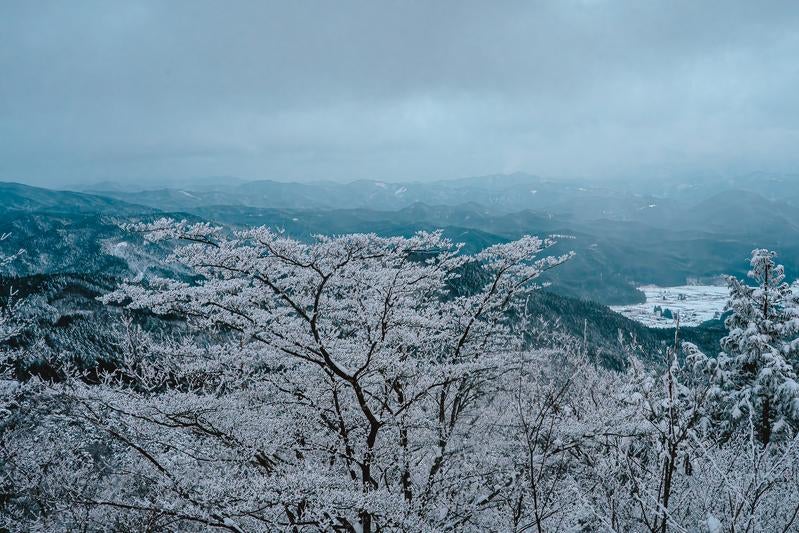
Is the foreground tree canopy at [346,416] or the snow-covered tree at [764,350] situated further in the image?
the snow-covered tree at [764,350]

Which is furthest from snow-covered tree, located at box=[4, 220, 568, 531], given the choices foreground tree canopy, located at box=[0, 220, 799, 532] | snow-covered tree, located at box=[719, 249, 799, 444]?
snow-covered tree, located at box=[719, 249, 799, 444]

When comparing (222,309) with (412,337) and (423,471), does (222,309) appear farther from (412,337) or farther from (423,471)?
(423,471)

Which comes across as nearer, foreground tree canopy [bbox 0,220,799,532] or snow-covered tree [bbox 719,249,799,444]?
foreground tree canopy [bbox 0,220,799,532]

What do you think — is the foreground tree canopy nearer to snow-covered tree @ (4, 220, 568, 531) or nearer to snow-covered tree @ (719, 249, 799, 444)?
snow-covered tree @ (4, 220, 568, 531)

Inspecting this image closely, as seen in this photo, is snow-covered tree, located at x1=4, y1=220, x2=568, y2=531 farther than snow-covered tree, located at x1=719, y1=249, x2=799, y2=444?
No

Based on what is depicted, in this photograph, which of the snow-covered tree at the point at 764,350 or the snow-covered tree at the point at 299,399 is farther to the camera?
the snow-covered tree at the point at 764,350

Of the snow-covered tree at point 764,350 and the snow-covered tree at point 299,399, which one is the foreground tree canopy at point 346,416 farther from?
the snow-covered tree at point 764,350

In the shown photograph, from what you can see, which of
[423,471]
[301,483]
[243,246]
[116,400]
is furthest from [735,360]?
[116,400]

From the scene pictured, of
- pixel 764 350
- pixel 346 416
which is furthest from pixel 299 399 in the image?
pixel 764 350

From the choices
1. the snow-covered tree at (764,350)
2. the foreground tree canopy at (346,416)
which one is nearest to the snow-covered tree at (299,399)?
the foreground tree canopy at (346,416)
